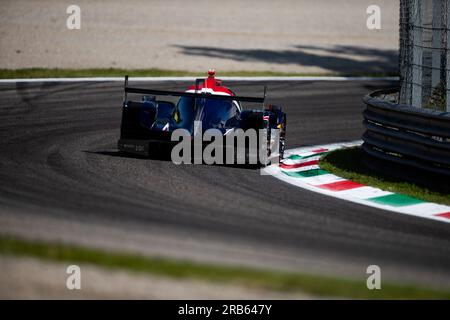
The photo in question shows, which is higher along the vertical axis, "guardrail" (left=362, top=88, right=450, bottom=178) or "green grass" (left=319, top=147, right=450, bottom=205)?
"guardrail" (left=362, top=88, right=450, bottom=178)

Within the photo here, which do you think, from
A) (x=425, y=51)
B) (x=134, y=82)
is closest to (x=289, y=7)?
(x=134, y=82)

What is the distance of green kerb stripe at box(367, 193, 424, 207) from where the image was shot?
33.0 ft

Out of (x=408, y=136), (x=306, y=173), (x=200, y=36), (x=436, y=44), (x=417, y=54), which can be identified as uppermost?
(x=200, y=36)

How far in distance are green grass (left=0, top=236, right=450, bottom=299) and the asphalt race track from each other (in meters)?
0.25

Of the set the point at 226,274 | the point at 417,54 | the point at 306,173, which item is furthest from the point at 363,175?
the point at 226,274

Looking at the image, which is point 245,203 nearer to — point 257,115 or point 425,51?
point 257,115

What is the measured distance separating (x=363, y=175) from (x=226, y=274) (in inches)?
202

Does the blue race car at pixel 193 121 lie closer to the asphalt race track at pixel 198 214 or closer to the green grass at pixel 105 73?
the asphalt race track at pixel 198 214

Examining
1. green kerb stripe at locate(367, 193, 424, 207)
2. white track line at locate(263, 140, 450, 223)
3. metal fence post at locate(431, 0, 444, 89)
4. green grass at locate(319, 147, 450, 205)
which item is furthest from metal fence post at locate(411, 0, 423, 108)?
green kerb stripe at locate(367, 193, 424, 207)

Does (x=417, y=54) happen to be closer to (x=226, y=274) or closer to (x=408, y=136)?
(x=408, y=136)

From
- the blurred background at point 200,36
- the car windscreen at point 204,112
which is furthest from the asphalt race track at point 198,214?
the blurred background at point 200,36

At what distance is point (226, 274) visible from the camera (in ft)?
22.6

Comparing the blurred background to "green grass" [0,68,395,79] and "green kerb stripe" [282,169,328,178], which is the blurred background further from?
"green kerb stripe" [282,169,328,178]

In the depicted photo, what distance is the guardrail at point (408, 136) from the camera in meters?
10.7
